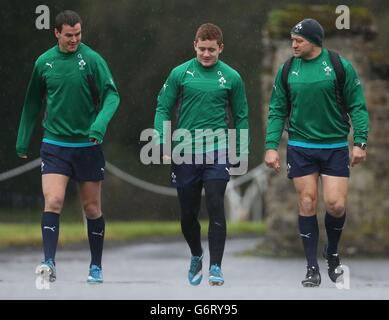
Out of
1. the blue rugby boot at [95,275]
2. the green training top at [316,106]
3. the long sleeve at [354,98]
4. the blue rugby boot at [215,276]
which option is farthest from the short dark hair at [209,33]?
the blue rugby boot at [95,275]

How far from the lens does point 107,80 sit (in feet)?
39.8

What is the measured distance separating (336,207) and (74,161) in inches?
82.9

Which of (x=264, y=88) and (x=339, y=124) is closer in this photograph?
(x=339, y=124)

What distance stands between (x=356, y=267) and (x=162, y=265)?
2285 mm

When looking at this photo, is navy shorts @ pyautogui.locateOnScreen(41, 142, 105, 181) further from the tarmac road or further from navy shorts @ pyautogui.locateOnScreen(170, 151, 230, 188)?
the tarmac road

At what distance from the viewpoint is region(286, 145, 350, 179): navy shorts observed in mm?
12312

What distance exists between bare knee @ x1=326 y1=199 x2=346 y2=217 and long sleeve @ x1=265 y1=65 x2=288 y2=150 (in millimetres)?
681

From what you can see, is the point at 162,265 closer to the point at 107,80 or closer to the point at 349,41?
the point at 349,41

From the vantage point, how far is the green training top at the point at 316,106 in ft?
39.9

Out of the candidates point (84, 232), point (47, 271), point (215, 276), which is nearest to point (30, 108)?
point (47, 271)

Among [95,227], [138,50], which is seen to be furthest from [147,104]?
[95,227]

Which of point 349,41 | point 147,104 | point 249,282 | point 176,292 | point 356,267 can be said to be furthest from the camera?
point 147,104

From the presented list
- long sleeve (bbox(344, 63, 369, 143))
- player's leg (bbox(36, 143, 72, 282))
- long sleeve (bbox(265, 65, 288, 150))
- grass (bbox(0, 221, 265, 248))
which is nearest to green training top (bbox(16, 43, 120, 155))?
player's leg (bbox(36, 143, 72, 282))

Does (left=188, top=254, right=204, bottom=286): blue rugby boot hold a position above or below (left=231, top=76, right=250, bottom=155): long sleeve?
below
